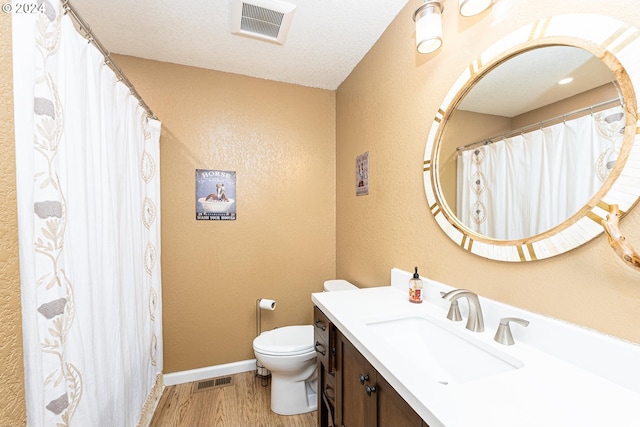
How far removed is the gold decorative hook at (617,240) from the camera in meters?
0.58

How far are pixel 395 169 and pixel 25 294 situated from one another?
5.20ft

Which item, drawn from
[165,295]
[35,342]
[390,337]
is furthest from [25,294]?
[165,295]

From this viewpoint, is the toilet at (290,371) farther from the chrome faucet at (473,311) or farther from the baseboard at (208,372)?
the chrome faucet at (473,311)

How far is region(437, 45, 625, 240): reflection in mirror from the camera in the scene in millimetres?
721

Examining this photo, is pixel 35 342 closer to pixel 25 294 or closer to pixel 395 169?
pixel 25 294

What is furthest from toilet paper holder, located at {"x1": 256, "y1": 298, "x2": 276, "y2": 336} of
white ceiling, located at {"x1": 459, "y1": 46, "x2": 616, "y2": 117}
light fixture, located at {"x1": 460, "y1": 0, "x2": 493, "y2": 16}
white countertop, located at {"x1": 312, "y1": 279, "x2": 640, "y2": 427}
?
light fixture, located at {"x1": 460, "y1": 0, "x2": 493, "y2": 16}

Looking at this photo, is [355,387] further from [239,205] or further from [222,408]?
[239,205]

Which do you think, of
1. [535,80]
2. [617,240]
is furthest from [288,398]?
[535,80]

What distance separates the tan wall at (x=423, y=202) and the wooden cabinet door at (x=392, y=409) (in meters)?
0.54

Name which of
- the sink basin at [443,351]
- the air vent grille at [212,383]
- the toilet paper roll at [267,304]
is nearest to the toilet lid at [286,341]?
the toilet paper roll at [267,304]

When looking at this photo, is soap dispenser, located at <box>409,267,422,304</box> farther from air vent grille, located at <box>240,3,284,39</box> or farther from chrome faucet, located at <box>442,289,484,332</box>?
air vent grille, located at <box>240,3,284,39</box>

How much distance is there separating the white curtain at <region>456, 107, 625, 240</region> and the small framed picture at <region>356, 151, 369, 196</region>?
778 mm

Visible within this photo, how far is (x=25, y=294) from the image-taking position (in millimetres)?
706

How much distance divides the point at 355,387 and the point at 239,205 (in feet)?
5.31
